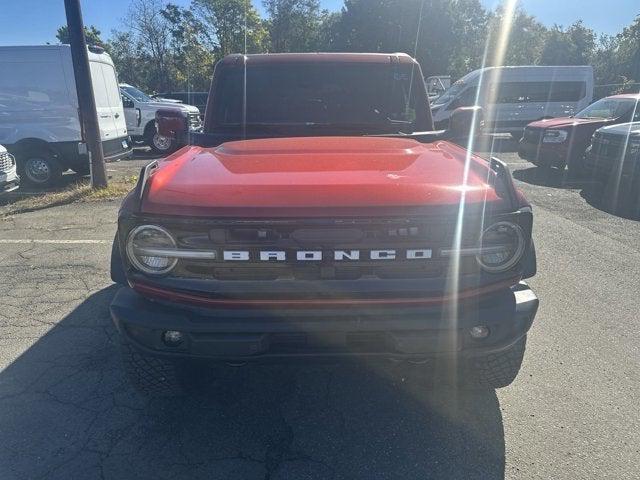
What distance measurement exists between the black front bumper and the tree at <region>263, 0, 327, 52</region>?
143 ft

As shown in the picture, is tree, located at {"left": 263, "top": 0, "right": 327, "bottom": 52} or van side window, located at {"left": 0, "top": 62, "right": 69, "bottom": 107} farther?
tree, located at {"left": 263, "top": 0, "right": 327, "bottom": 52}

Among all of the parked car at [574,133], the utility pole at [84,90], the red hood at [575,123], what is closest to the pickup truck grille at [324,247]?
the utility pole at [84,90]

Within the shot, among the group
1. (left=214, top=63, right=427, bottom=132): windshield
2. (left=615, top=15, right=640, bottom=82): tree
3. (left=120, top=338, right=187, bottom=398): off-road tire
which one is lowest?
(left=120, top=338, right=187, bottom=398): off-road tire

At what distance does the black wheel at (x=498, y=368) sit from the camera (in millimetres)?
2584

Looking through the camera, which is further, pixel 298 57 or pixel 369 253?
pixel 298 57

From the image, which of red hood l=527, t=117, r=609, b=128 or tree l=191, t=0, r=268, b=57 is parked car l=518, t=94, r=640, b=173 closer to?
red hood l=527, t=117, r=609, b=128

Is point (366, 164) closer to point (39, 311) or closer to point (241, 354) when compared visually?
point (241, 354)

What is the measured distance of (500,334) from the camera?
7.32 ft

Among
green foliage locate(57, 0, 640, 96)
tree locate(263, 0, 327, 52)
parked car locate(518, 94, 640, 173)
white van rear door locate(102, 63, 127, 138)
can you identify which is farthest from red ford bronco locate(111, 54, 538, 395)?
tree locate(263, 0, 327, 52)

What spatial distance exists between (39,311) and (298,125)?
258 centimetres

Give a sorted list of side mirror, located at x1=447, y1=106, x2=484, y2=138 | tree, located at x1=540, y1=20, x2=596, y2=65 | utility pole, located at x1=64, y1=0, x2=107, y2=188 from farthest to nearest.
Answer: tree, located at x1=540, y1=20, x2=596, y2=65, utility pole, located at x1=64, y1=0, x2=107, y2=188, side mirror, located at x1=447, y1=106, x2=484, y2=138

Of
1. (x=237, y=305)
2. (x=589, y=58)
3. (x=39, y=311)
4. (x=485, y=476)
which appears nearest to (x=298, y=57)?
(x=237, y=305)

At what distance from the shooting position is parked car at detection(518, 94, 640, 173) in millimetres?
10203

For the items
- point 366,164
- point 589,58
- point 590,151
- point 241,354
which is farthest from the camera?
point 589,58
